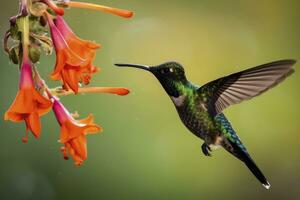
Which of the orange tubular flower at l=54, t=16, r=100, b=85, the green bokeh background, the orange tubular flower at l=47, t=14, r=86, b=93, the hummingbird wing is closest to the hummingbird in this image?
the hummingbird wing

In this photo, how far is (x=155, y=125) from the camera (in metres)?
4.61

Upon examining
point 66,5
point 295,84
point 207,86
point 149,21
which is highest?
point 66,5

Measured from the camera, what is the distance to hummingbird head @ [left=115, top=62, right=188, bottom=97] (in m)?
2.42

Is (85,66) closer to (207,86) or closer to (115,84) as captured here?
(207,86)

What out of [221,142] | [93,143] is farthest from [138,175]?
[221,142]

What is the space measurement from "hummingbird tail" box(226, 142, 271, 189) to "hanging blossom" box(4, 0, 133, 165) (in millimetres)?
739

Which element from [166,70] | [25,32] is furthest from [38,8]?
[166,70]

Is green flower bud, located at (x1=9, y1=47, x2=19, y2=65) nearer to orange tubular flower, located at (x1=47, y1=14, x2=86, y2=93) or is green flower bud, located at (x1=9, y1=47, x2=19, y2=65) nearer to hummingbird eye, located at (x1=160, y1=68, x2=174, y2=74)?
orange tubular flower, located at (x1=47, y1=14, x2=86, y2=93)

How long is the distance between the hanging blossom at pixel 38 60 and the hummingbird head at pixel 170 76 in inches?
16.5

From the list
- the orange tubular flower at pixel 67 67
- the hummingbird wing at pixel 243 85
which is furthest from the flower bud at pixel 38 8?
the hummingbird wing at pixel 243 85

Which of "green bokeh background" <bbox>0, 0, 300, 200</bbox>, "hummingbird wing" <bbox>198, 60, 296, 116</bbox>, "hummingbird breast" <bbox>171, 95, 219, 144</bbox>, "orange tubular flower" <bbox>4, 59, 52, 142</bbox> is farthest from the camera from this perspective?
"green bokeh background" <bbox>0, 0, 300, 200</bbox>

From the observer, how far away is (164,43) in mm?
4844

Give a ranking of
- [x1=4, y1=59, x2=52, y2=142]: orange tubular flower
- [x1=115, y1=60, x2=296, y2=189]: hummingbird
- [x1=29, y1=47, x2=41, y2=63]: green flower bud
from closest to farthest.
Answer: [x1=4, y1=59, x2=52, y2=142]: orange tubular flower → [x1=29, y1=47, x2=41, y2=63]: green flower bud → [x1=115, y1=60, x2=296, y2=189]: hummingbird

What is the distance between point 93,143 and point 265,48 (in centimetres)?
149
